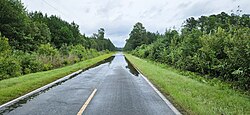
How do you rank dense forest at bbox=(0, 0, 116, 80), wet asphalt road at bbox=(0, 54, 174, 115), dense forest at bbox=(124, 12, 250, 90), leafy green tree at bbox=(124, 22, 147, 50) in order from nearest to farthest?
wet asphalt road at bbox=(0, 54, 174, 115)
dense forest at bbox=(124, 12, 250, 90)
dense forest at bbox=(0, 0, 116, 80)
leafy green tree at bbox=(124, 22, 147, 50)

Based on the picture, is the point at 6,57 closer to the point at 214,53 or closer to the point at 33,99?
the point at 33,99

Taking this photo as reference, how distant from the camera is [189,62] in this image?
22156 millimetres

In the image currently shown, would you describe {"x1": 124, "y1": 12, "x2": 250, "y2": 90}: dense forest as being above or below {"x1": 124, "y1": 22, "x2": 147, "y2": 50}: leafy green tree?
below

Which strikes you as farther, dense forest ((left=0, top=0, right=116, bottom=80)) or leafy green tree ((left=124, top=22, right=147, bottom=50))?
leafy green tree ((left=124, top=22, right=147, bottom=50))

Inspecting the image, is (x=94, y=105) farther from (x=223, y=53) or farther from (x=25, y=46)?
(x=25, y=46)

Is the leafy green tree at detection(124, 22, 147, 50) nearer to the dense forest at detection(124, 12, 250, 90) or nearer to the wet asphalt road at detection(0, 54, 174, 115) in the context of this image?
the dense forest at detection(124, 12, 250, 90)

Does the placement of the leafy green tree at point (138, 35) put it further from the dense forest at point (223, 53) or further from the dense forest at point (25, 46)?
the dense forest at point (223, 53)

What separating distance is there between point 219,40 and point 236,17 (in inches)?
77.3

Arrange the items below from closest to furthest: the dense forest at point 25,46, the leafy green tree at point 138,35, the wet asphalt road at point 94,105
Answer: the wet asphalt road at point 94,105 < the dense forest at point 25,46 < the leafy green tree at point 138,35

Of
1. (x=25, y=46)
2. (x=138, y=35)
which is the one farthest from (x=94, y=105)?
(x=138, y=35)

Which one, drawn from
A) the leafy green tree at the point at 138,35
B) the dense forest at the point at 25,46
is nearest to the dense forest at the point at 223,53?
the dense forest at the point at 25,46

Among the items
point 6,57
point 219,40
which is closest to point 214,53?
point 219,40

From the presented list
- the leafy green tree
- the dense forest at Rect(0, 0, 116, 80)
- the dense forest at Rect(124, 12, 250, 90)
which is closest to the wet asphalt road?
the dense forest at Rect(124, 12, 250, 90)

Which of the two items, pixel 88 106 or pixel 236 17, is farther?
pixel 236 17
